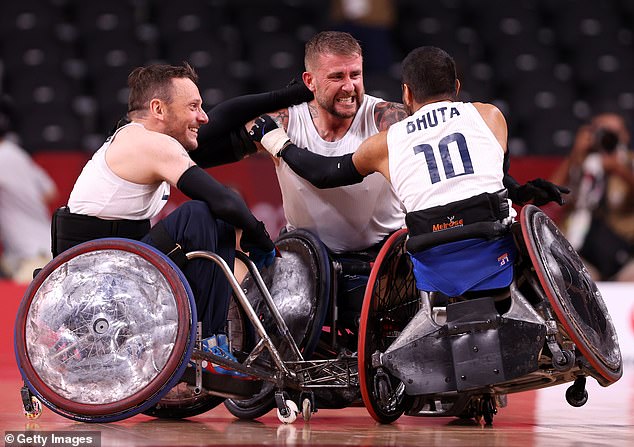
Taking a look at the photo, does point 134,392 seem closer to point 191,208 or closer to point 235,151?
point 191,208

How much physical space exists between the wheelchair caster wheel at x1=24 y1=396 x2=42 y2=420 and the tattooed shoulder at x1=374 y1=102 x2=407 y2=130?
2.06 metres

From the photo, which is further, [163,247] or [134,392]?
[163,247]

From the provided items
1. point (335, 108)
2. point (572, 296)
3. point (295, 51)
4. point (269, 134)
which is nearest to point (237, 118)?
point (269, 134)

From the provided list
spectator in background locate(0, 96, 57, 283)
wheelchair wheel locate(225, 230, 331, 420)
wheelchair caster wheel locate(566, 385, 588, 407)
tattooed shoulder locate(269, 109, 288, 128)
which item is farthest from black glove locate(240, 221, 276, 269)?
spectator in background locate(0, 96, 57, 283)

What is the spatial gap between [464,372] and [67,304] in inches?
58.3

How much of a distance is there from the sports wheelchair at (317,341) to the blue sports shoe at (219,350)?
1.8 inches

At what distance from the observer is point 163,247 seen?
429 cm

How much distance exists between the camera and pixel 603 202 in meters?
9.65

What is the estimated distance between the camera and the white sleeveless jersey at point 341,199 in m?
5.31

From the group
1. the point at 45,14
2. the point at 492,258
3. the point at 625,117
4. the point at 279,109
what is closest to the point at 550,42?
the point at 625,117

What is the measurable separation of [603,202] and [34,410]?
21.3ft

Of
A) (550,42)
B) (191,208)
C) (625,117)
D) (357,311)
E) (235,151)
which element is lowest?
(357,311)

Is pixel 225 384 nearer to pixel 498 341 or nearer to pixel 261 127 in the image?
pixel 498 341

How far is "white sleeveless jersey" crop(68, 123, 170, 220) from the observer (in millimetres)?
4473
